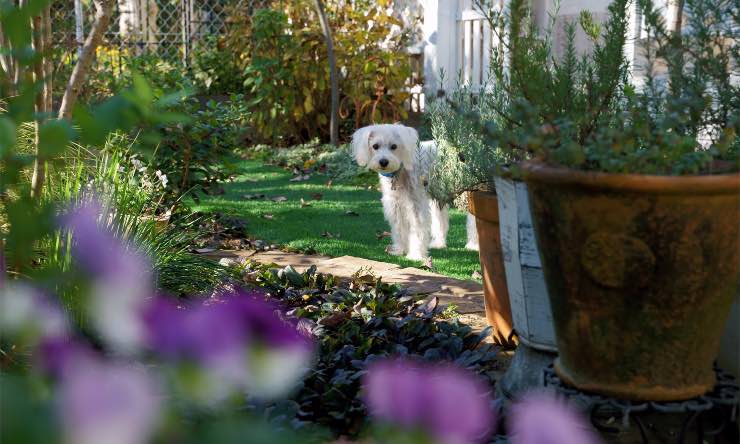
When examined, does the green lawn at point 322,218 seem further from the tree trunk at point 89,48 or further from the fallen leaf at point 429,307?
the tree trunk at point 89,48

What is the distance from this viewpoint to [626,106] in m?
2.90

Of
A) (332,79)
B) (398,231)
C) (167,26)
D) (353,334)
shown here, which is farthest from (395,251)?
(167,26)

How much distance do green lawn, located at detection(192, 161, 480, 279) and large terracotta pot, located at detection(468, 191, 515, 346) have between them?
166 cm

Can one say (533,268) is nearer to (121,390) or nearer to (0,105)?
(121,390)

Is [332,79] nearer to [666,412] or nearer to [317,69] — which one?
[317,69]

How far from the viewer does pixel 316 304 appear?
3.87 metres

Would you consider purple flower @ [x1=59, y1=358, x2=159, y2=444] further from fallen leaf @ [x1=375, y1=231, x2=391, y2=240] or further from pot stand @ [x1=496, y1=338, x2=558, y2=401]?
fallen leaf @ [x1=375, y1=231, x2=391, y2=240]

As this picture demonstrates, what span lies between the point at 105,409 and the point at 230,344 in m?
0.10

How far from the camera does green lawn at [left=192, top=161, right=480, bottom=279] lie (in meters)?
5.70

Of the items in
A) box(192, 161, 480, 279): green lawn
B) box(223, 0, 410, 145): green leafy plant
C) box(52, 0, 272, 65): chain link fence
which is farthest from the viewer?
box(52, 0, 272, 65): chain link fence

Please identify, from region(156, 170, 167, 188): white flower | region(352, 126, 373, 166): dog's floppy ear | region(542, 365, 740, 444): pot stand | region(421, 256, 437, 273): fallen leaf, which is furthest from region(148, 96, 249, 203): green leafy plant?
region(542, 365, 740, 444): pot stand

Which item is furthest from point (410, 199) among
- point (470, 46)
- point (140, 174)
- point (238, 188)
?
point (470, 46)

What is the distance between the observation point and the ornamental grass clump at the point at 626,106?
6.61 feet

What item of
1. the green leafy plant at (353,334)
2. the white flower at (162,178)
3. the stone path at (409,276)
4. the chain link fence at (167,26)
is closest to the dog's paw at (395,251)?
the stone path at (409,276)
